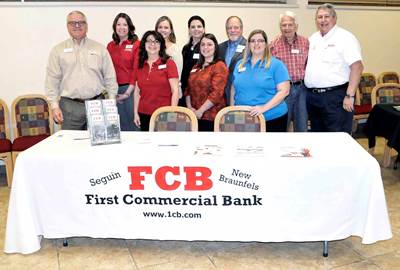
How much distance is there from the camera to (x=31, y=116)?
4605mm

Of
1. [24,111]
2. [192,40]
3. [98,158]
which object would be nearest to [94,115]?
[98,158]

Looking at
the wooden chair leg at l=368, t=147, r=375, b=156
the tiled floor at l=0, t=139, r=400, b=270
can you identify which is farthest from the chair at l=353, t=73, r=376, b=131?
the tiled floor at l=0, t=139, r=400, b=270

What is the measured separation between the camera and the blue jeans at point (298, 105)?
4141 mm

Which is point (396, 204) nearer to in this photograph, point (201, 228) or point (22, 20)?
point (201, 228)

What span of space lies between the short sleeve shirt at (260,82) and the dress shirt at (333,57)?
581 millimetres

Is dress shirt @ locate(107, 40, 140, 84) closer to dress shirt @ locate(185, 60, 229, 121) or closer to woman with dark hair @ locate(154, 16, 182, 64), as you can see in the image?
woman with dark hair @ locate(154, 16, 182, 64)

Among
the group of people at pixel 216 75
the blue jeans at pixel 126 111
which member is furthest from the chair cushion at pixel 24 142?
the blue jeans at pixel 126 111

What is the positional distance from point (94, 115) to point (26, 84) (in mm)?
2418

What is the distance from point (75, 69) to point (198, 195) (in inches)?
72.4

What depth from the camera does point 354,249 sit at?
2928mm

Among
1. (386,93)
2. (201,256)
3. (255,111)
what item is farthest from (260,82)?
(386,93)

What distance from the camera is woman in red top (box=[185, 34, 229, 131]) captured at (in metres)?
3.72

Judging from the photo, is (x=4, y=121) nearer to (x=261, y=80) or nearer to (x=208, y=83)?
(x=208, y=83)

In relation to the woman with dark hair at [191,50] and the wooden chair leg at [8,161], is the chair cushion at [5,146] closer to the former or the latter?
the wooden chair leg at [8,161]
